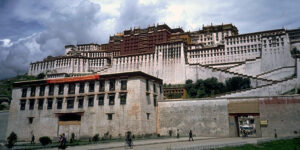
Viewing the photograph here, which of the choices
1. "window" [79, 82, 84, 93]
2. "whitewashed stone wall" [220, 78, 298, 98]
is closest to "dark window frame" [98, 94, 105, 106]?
"window" [79, 82, 84, 93]

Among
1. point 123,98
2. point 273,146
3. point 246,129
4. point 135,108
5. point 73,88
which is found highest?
point 73,88

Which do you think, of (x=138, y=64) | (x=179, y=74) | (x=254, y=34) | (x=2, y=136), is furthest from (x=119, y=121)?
(x=254, y=34)

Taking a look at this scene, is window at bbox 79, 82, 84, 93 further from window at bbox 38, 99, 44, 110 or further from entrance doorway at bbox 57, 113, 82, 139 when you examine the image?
window at bbox 38, 99, 44, 110

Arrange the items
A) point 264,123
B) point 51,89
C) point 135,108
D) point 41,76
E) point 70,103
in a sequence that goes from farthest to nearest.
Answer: point 41,76 < point 51,89 < point 70,103 < point 135,108 < point 264,123

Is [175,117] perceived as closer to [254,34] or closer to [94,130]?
[94,130]

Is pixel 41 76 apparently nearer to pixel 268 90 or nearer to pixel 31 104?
pixel 31 104

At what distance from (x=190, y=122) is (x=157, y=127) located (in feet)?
17.0

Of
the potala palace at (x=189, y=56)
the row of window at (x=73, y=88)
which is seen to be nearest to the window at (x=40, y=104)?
the row of window at (x=73, y=88)

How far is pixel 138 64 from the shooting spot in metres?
83.4

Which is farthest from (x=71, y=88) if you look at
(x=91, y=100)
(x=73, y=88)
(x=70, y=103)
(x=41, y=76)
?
(x=41, y=76)

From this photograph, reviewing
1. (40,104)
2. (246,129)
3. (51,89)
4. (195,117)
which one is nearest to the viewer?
(195,117)

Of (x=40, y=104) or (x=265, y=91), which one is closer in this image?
(x=40, y=104)

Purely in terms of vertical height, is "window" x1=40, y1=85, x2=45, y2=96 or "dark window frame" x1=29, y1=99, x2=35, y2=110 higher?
"window" x1=40, y1=85, x2=45, y2=96

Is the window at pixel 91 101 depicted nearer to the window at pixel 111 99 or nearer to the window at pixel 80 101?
the window at pixel 80 101
